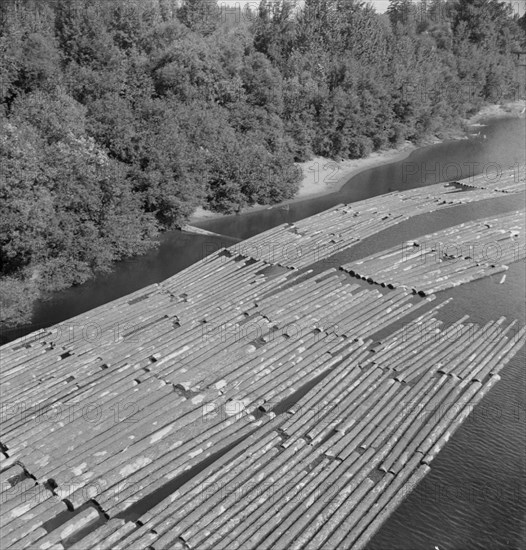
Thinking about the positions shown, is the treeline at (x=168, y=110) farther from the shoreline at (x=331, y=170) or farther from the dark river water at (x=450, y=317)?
the dark river water at (x=450, y=317)

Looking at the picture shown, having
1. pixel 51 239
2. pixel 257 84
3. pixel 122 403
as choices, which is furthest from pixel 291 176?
pixel 122 403

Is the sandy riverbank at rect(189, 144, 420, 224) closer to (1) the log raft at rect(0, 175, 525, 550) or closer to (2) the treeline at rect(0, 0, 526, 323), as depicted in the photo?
(2) the treeline at rect(0, 0, 526, 323)

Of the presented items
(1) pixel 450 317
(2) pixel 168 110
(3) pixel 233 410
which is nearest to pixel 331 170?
(2) pixel 168 110

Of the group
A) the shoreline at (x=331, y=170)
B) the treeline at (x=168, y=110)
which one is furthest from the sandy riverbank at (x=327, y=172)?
the treeline at (x=168, y=110)

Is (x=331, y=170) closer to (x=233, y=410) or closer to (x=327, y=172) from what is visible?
(x=327, y=172)

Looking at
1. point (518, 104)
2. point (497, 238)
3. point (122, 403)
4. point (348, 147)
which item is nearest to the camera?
point (122, 403)

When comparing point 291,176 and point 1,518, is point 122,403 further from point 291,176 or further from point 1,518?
point 291,176

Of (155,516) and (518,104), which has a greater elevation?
(518,104)
